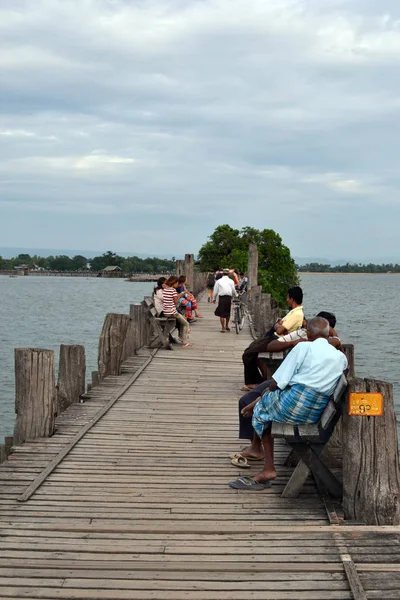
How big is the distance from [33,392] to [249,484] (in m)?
2.42

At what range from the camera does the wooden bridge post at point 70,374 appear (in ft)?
30.2

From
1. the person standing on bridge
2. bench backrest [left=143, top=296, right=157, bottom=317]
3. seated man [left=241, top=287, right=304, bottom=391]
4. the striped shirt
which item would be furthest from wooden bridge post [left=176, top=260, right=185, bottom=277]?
seated man [left=241, top=287, right=304, bottom=391]

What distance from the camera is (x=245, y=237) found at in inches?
2351

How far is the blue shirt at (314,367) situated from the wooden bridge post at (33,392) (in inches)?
104

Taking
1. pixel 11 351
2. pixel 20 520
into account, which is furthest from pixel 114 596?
pixel 11 351

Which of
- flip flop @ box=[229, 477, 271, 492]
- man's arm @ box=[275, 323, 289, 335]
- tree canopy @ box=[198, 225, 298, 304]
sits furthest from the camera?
tree canopy @ box=[198, 225, 298, 304]

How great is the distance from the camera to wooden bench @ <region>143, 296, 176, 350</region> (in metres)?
14.1

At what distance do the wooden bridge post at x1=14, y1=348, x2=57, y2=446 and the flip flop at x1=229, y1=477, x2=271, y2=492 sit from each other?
2.21 m

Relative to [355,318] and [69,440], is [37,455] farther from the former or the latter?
[355,318]

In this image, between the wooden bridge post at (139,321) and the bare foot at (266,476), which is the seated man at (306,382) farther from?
the wooden bridge post at (139,321)

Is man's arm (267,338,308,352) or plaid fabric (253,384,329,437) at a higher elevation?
man's arm (267,338,308,352)

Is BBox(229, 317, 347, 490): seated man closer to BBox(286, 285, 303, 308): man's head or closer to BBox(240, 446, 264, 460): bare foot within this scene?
BBox(240, 446, 264, 460): bare foot

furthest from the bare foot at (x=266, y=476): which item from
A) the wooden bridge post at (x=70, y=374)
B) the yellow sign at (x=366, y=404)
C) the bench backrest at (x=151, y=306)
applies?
the bench backrest at (x=151, y=306)

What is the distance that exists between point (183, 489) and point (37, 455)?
155 centimetres
